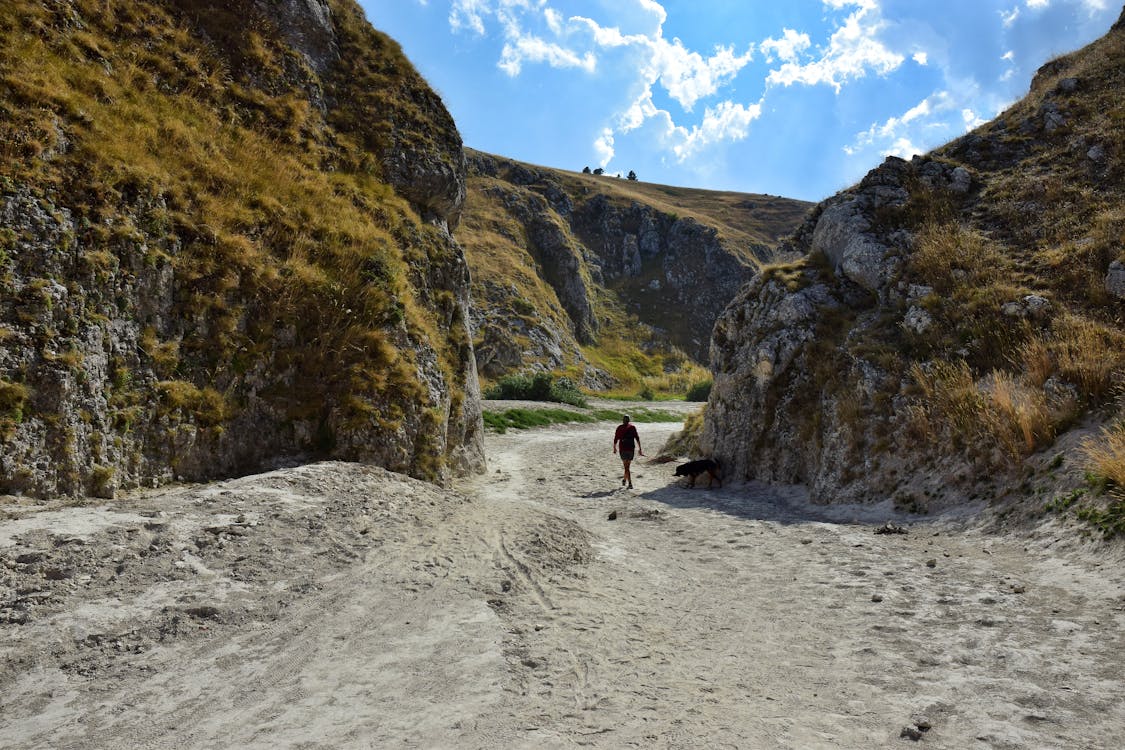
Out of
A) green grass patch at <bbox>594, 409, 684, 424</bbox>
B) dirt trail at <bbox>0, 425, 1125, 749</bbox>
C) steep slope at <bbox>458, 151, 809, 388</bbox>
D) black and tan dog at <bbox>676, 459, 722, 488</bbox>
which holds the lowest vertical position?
green grass patch at <bbox>594, 409, 684, 424</bbox>

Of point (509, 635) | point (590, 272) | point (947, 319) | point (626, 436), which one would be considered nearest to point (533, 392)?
point (626, 436)

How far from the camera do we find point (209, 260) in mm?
12172

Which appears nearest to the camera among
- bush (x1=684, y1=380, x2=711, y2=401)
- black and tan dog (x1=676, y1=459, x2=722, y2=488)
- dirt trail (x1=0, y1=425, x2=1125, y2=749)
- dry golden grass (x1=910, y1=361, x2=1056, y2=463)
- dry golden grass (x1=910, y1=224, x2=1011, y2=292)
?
dirt trail (x1=0, y1=425, x2=1125, y2=749)

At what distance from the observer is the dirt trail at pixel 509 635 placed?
437 centimetres

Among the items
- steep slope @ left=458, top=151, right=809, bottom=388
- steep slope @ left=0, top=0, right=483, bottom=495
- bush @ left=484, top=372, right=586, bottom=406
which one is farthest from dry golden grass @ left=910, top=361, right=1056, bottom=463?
steep slope @ left=458, top=151, right=809, bottom=388

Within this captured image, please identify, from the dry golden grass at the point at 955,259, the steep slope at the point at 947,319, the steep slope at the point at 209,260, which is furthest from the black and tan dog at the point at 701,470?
the dry golden grass at the point at 955,259

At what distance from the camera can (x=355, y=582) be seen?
7.31 metres

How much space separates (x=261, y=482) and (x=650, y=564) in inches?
273

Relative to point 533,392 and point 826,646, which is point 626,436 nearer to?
point 826,646

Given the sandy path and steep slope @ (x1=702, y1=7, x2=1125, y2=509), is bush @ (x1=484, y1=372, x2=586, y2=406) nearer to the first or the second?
steep slope @ (x1=702, y1=7, x2=1125, y2=509)

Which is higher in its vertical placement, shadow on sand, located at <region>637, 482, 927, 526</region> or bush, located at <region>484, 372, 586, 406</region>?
bush, located at <region>484, 372, 586, 406</region>

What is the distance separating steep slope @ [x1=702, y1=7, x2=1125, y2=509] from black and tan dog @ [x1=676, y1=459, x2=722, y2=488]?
107cm

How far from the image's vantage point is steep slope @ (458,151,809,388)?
72.3m

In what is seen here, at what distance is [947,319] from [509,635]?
14.8 metres
